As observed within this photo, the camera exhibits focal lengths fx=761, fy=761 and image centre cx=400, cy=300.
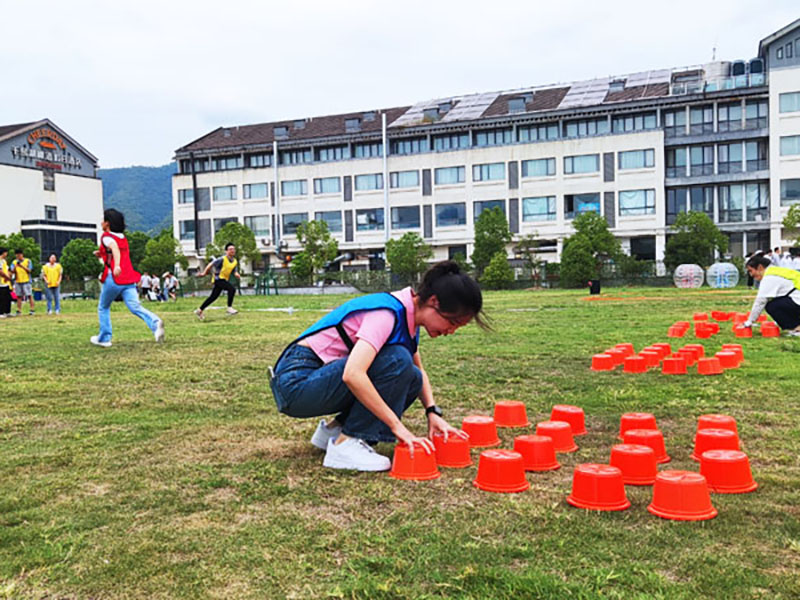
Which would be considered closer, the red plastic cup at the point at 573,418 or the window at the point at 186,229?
the red plastic cup at the point at 573,418

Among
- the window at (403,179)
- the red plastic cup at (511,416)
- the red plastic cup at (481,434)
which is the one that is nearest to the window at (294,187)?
the window at (403,179)

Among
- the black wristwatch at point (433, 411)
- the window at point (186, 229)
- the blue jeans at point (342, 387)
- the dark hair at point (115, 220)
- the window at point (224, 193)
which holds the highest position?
the window at point (224, 193)

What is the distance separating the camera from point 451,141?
6412cm

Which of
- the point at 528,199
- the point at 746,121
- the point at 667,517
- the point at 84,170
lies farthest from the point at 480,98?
the point at 667,517

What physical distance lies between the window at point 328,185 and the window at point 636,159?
2431 centimetres

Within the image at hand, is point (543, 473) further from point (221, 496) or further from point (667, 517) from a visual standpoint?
point (221, 496)

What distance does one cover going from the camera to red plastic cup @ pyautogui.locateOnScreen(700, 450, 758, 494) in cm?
373

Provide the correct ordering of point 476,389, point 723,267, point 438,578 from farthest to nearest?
point 723,267
point 476,389
point 438,578

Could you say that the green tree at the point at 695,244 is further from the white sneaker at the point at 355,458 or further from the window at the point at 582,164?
the white sneaker at the point at 355,458

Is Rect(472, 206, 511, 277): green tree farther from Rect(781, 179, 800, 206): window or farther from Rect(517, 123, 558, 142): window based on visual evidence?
Rect(781, 179, 800, 206): window

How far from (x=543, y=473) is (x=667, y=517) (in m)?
0.94

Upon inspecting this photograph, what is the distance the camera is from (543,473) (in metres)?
4.20

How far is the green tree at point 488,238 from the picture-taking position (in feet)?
178

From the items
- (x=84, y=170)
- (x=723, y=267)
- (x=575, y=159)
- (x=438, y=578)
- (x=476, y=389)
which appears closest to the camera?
(x=438, y=578)
